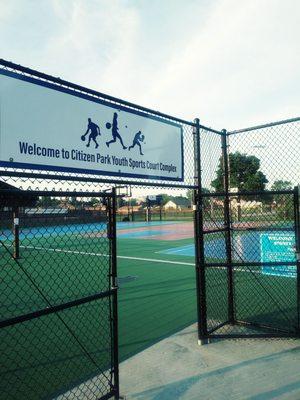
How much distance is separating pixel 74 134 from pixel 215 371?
3304 millimetres

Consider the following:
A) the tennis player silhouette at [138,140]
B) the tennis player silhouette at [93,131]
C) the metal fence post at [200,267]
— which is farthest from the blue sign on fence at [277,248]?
the tennis player silhouette at [93,131]

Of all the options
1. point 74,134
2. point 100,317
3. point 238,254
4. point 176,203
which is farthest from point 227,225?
point 176,203

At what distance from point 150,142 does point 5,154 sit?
2.07 m

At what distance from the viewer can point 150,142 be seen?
464 centimetres

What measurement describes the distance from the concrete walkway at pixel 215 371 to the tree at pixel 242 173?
2728 mm

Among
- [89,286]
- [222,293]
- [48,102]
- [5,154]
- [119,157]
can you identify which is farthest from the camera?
[89,286]

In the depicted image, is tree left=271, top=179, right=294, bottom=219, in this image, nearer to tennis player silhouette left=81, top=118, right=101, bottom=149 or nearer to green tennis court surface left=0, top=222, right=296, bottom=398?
green tennis court surface left=0, top=222, right=296, bottom=398

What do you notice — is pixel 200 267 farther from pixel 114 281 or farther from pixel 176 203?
pixel 176 203

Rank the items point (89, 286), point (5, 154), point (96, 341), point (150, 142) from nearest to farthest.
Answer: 1. point (5, 154)
2. point (150, 142)
3. point (96, 341)
4. point (89, 286)

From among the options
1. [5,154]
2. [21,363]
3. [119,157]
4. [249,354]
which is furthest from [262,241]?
[5,154]

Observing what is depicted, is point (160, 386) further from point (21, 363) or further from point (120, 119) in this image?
point (120, 119)

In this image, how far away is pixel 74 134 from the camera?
11.9 ft

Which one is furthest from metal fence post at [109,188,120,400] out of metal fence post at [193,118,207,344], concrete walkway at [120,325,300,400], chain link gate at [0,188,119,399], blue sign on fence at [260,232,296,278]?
blue sign on fence at [260,232,296,278]

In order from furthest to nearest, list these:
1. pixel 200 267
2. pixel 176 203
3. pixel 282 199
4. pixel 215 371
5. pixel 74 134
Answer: pixel 176 203 → pixel 282 199 → pixel 200 267 → pixel 215 371 → pixel 74 134
